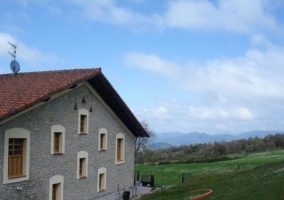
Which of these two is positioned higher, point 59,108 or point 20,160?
point 59,108

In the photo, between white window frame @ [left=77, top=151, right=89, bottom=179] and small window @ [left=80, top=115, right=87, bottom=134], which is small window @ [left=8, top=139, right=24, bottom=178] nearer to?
white window frame @ [left=77, top=151, right=89, bottom=179]

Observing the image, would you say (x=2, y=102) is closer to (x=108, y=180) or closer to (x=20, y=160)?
(x=20, y=160)

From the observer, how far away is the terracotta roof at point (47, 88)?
17.0m

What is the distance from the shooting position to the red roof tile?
55.0ft

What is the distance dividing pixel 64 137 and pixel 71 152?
4.09ft

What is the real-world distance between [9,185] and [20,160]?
1368mm

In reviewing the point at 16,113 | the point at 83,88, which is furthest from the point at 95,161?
the point at 16,113

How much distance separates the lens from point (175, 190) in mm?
27328

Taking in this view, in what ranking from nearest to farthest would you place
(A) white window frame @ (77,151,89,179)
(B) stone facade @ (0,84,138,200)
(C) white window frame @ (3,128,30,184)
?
(C) white window frame @ (3,128,30,184), (B) stone facade @ (0,84,138,200), (A) white window frame @ (77,151,89,179)

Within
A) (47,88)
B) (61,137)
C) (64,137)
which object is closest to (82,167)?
(64,137)

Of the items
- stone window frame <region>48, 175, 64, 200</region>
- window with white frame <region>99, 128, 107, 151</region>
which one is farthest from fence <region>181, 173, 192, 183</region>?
stone window frame <region>48, 175, 64, 200</region>

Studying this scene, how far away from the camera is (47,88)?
1906 centimetres

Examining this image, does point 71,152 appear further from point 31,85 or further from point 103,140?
point 31,85

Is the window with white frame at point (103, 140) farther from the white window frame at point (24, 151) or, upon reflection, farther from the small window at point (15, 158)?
the small window at point (15, 158)
